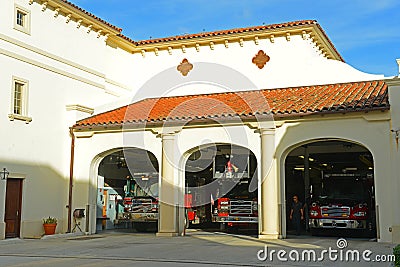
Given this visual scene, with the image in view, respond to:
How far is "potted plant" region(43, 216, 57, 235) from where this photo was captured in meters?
19.8

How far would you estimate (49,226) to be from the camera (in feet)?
64.8

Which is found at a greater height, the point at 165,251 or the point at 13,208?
the point at 13,208

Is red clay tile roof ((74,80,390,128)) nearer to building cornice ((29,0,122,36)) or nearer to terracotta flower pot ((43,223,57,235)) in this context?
building cornice ((29,0,122,36))

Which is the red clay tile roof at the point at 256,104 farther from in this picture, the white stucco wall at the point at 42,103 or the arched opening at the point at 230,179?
the arched opening at the point at 230,179

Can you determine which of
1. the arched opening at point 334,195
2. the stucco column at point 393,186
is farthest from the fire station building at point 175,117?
the arched opening at point 334,195

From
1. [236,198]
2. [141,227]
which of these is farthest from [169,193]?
[141,227]

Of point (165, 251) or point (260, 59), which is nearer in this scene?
point (165, 251)

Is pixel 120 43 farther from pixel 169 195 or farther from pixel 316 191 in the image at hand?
pixel 316 191

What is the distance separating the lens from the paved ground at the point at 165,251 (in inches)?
474

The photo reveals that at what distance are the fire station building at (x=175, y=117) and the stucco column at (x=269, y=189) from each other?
0.11 feet

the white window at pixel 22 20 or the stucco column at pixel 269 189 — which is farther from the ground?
the white window at pixel 22 20

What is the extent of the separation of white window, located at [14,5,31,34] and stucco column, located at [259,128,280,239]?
9.12 metres

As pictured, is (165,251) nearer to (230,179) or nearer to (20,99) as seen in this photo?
(230,179)

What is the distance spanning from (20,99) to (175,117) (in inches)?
216
